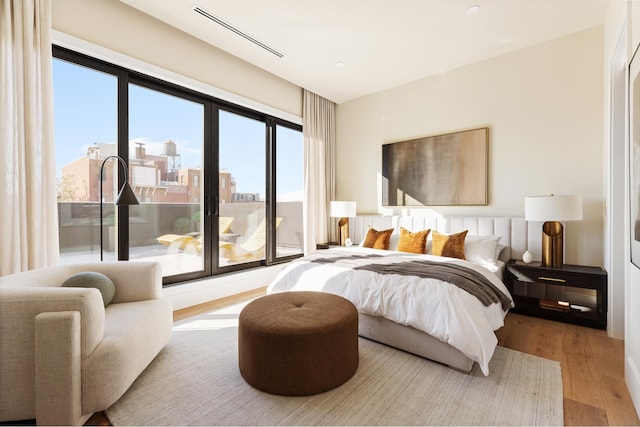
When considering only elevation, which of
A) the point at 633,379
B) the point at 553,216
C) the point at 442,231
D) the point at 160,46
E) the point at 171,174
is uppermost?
the point at 160,46

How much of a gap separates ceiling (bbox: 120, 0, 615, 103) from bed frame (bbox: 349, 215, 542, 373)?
2047mm

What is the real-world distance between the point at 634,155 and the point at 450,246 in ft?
6.17

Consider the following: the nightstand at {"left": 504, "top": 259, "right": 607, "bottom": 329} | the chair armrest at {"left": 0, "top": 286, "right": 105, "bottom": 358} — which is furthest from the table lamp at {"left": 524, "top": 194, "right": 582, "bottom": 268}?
the chair armrest at {"left": 0, "top": 286, "right": 105, "bottom": 358}

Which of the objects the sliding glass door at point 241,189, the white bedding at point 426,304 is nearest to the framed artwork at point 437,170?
the white bedding at point 426,304

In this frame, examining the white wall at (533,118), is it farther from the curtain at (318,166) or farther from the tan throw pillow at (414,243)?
the curtain at (318,166)

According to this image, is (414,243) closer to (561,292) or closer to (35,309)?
(561,292)

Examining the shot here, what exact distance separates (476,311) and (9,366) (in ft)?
8.63

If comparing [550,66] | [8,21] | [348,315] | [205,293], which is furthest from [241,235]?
[550,66]

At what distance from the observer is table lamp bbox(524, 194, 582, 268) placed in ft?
9.42

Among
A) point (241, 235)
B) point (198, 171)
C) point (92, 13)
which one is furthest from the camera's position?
point (241, 235)

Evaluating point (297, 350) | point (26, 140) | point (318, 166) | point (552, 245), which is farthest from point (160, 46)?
point (552, 245)

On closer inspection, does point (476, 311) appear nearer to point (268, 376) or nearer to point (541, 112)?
point (268, 376)

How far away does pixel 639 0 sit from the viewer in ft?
5.57

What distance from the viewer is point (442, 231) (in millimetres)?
4031
